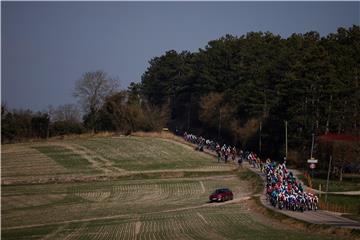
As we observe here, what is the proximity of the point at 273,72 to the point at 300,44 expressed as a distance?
1852 centimetres

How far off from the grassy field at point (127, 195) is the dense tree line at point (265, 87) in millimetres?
14402

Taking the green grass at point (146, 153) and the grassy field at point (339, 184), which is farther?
the green grass at point (146, 153)

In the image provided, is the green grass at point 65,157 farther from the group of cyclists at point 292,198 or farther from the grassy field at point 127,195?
the group of cyclists at point 292,198

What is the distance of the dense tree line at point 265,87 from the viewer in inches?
3679

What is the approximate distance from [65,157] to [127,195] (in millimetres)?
28686

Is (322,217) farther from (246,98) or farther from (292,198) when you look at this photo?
(246,98)

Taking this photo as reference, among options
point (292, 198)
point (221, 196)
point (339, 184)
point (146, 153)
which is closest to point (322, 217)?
point (292, 198)

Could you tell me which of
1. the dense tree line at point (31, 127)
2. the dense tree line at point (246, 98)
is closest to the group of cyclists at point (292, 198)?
the dense tree line at point (246, 98)

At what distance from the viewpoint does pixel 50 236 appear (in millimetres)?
38812

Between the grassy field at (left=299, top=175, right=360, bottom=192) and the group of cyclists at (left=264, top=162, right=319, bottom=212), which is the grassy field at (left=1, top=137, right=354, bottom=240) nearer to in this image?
the group of cyclists at (left=264, top=162, right=319, bottom=212)

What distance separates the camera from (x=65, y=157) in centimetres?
9238

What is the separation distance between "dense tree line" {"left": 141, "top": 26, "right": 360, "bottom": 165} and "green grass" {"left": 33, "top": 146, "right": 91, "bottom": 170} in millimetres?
29268

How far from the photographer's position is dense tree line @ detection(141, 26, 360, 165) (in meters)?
93.4

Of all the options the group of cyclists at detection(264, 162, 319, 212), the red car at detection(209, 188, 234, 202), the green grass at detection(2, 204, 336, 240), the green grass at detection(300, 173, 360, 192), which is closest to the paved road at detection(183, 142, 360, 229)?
the group of cyclists at detection(264, 162, 319, 212)
